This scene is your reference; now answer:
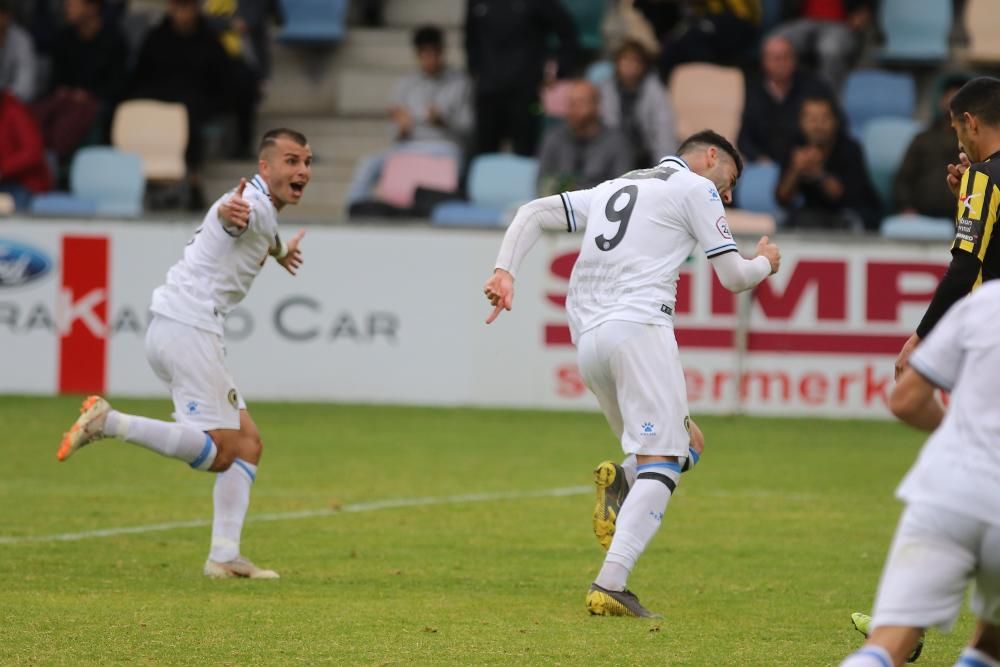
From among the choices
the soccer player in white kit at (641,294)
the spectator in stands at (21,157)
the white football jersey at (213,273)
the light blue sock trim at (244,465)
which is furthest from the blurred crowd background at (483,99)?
the soccer player in white kit at (641,294)

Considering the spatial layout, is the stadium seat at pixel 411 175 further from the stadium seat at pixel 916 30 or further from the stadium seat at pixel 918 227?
the stadium seat at pixel 916 30

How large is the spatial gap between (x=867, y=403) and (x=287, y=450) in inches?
208

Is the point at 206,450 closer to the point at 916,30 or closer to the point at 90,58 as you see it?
the point at 90,58

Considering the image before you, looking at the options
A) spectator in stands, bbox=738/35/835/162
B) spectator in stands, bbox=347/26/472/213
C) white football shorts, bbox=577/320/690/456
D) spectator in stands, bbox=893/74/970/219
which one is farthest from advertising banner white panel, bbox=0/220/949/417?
white football shorts, bbox=577/320/690/456

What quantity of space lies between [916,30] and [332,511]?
479 inches

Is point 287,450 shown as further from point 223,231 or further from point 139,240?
point 223,231

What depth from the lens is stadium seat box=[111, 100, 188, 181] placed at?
1950 centimetres

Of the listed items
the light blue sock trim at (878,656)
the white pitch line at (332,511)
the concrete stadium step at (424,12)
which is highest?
the concrete stadium step at (424,12)

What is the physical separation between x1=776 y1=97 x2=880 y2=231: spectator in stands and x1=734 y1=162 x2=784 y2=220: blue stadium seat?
0.49ft

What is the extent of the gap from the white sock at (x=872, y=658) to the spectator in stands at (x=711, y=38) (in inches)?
610

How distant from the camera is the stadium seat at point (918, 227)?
1628 cm

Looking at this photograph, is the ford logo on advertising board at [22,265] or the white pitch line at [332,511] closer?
the white pitch line at [332,511]

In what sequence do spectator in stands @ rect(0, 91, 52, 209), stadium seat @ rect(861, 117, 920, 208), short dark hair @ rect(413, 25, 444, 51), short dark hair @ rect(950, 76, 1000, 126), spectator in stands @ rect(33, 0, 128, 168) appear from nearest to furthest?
short dark hair @ rect(950, 76, 1000, 126)
spectator in stands @ rect(0, 91, 52, 209)
stadium seat @ rect(861, 117, 920, 208)
short dark hair @ rect(413, 25, 444, 51)
spectator in stands @ rect(33, 0, 128, 168)

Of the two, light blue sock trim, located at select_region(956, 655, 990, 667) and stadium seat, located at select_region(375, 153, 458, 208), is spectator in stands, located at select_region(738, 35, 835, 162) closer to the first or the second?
stadium seat, located at select_region(375, 153, 458, 208)
